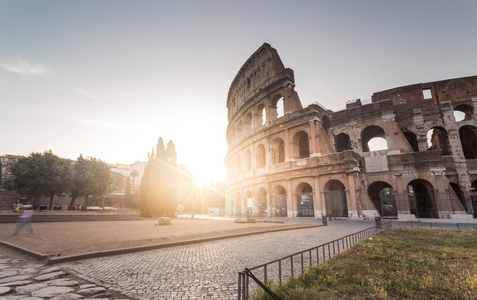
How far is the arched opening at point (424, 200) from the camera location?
2206 centimetres

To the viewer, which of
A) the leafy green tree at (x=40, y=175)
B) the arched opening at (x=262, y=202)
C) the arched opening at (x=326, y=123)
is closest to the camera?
the arched opening at (x=262, y=202)

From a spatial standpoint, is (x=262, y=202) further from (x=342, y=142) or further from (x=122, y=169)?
(x=122, y=169)

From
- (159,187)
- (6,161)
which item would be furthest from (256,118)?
(6,161)

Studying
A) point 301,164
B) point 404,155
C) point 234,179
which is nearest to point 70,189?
point 234,179

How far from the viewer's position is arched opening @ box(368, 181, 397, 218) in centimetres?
2664

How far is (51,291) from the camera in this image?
143 inches

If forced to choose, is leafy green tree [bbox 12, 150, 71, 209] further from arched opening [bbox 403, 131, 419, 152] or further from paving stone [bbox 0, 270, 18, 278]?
arched opening [bbox 403, 131, 419, 152]

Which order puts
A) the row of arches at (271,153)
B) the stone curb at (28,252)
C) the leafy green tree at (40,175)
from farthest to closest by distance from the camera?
the leafy green tree at (40,175) < the row of arches at (271,153) < the stone curb at (28,252)

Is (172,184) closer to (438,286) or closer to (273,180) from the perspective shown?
(273,180)

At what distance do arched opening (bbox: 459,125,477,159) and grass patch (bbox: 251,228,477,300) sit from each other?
27.0 m

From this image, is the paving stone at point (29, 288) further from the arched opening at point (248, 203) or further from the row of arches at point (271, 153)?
the arched opening at point (248, 203)

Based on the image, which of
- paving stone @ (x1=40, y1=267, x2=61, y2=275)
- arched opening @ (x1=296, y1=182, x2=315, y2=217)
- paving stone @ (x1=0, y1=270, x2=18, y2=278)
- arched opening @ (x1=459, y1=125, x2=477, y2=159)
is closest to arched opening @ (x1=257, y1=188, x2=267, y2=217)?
arched opening @ (x1=296, y1=182, x2=315, y2=217)

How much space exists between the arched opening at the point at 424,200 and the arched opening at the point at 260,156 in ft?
55.8

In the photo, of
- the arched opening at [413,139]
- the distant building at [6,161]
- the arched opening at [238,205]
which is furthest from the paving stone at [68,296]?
the distant building at [6,161]
